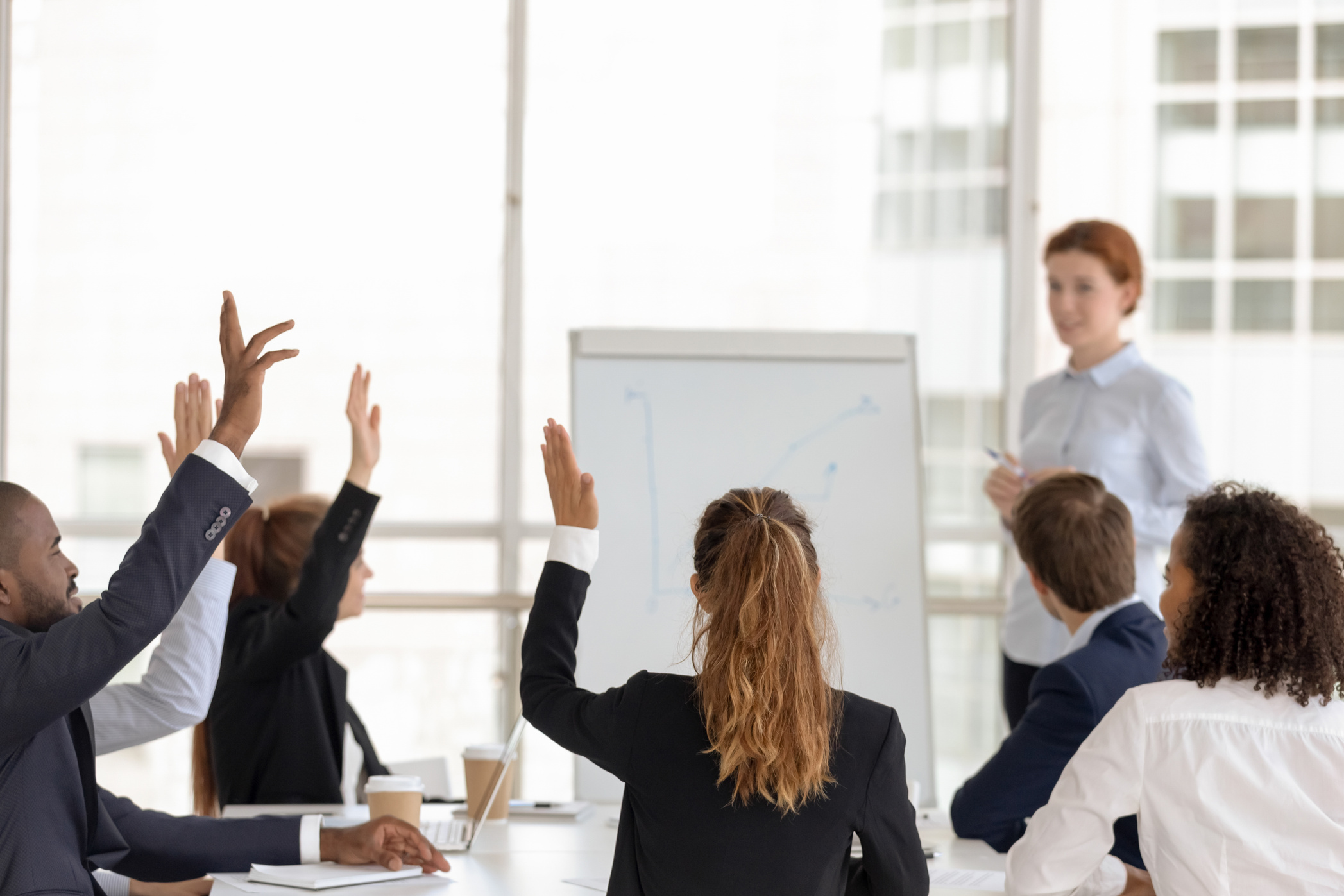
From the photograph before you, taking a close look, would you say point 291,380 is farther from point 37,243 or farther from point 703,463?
point 703,463

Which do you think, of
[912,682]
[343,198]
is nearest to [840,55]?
[343,198]

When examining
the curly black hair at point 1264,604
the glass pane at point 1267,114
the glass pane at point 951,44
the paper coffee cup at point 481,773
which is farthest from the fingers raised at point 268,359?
the glass pane at point 1267,114

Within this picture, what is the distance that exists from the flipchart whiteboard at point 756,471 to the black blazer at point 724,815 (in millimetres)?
1107

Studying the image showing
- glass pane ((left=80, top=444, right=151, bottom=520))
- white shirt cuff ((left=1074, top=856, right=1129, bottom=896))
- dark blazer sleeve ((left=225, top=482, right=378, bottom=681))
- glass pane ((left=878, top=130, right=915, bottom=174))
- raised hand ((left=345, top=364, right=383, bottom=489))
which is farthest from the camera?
glass pane ((left=878, top=130, right=915, bottom=174))

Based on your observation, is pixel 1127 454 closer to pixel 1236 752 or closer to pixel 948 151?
pixel 948 151

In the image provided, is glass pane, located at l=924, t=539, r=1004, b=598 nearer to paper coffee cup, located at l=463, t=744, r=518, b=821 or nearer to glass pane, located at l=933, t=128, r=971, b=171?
glass pane, located at l=933, t=128, r=971, b=171

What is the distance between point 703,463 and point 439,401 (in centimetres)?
135

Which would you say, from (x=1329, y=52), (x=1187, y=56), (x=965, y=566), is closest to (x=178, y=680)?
(x=965, y=566)

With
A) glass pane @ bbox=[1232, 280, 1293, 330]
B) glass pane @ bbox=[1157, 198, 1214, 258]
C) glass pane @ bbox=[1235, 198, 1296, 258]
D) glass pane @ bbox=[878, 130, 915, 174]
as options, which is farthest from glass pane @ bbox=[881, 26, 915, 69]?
glass pane @ bbox=[1232, 280, 1293, 330]

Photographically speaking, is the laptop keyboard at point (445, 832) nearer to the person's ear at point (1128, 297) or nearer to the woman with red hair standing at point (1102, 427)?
the woman with red hair standing at point (1102, 427)

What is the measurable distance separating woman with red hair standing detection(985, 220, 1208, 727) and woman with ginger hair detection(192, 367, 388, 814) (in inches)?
60.7

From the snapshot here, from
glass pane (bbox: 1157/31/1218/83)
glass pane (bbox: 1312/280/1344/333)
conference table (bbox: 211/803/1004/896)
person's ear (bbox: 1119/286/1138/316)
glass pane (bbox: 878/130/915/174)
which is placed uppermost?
glass pane (bbox: 1157/31/1218/83)

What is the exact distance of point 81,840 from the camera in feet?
4.93

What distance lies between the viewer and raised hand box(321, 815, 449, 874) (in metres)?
1.70
